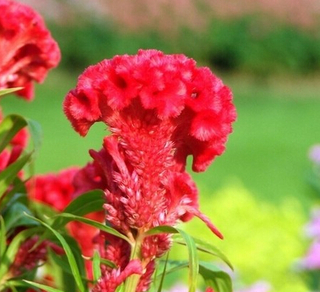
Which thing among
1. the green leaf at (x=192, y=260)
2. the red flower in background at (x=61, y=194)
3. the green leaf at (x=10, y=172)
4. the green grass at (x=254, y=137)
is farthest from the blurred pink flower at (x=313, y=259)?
the green grass at (x=254, y=137)

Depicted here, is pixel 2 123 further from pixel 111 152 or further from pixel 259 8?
pixel 259 8

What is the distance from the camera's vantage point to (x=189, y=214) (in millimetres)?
1080

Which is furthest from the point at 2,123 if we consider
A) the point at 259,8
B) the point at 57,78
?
the point at 259,8

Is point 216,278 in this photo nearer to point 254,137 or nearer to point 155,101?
point 155,101

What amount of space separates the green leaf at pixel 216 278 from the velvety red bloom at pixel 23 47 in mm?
326

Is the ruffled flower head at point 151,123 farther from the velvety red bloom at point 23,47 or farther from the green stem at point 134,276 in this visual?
the velvety red bloom at point 23,47

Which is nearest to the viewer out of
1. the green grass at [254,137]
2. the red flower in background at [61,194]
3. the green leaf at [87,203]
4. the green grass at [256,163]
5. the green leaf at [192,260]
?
the green leaf at [192,260]

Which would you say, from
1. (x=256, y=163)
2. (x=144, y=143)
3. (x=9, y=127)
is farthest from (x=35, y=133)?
(x=256, y=163)

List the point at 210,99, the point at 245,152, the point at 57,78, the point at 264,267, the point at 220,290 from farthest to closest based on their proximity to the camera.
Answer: the point at 57,78
the point at 245,152
the point at 264,267
the point at 220,290
the point at 210,99

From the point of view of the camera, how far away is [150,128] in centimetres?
103

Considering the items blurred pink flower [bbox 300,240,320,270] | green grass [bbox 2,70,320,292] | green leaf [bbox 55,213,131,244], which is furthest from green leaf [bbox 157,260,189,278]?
green grass [bbox 2,70,320,292]

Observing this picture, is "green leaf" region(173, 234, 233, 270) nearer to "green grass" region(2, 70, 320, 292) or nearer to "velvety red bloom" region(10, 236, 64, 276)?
"velvety red bloom" region(10, 236, 64, 276)

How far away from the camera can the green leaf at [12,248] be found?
116cm

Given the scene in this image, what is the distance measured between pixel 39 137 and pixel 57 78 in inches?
507
